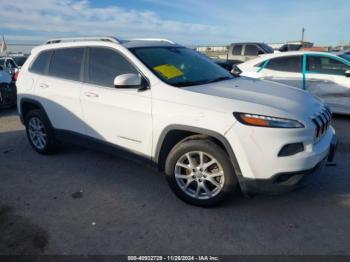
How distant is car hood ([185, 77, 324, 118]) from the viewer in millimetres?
3008

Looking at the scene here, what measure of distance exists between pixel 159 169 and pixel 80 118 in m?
1.39

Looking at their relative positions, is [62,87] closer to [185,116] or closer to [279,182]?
[185,116]

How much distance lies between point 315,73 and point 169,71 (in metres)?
4.81

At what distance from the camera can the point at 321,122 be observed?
3.14 metres

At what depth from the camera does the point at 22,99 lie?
504cm

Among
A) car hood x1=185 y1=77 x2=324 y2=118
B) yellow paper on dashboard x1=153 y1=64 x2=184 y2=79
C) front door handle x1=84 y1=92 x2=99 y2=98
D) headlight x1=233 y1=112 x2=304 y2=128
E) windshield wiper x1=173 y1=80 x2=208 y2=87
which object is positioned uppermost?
yellow paper on dashboard x1=153 y1=64 x2=184 y2=79

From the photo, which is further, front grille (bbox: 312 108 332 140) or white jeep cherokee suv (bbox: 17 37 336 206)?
front grille (bbox: 312 108 332 140)

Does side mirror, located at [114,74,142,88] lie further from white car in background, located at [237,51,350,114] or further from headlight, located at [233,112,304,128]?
white car in background, located at [237,51,350,114]

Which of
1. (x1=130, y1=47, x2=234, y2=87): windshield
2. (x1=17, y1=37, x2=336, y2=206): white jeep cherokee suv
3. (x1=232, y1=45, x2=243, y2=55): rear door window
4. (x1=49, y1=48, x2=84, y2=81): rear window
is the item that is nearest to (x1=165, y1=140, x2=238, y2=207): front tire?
(x1=17, y1=37, x2=336, y2=206): white jeep cherokee suv

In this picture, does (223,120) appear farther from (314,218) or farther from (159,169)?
(314,218)

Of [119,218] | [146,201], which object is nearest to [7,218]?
[119,218]

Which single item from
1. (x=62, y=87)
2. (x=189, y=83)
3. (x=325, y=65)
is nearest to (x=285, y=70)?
(x=325, y=65)

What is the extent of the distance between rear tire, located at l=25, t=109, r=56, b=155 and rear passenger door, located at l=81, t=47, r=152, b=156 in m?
1.00

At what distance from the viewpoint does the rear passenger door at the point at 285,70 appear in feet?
23.8
